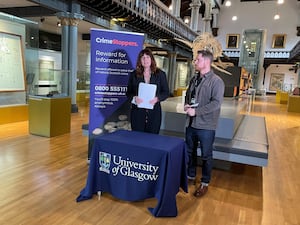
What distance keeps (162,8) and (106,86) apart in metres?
8.82

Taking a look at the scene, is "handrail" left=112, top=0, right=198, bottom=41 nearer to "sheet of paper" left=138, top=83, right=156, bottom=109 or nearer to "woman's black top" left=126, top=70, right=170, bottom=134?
"woman's black top" left=126, top=70, right=170, bottom=134

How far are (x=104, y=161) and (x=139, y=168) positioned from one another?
0.35 meters

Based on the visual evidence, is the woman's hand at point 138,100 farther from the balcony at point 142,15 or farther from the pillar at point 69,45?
the balcony at point 142,15

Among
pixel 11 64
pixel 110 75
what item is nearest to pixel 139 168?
pixel 110 75

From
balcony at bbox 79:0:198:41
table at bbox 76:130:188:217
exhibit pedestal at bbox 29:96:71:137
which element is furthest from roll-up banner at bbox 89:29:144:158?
balcony at bbox 79:0:198:41

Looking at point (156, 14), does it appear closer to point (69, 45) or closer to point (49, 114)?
point (69, 45)

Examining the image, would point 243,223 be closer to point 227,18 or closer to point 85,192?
point 85,192

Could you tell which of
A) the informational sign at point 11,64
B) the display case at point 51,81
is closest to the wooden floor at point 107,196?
the display case at point 51,81

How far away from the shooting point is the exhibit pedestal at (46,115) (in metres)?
4.79

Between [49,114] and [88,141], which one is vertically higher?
[49,114]

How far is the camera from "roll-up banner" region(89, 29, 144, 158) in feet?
10.2

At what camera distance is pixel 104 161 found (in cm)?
239

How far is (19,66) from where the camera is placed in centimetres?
629

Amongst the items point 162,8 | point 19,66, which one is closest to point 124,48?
point 19,66
